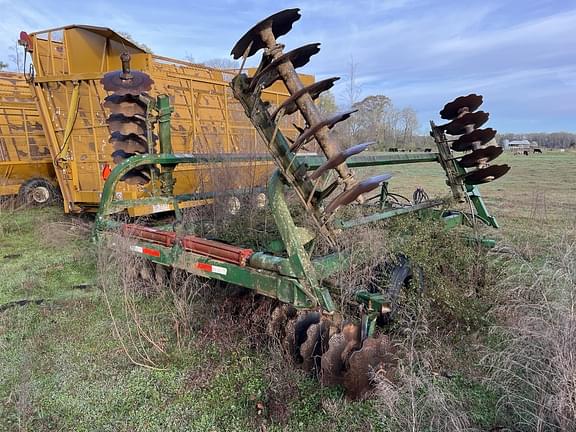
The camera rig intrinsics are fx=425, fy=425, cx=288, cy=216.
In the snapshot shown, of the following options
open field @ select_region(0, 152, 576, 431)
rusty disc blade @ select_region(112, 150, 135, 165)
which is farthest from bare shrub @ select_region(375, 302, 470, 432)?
rusty disc blade @ select_region(112, 150, 135, 165)

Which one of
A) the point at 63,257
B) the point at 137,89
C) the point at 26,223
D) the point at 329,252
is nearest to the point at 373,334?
the point at 329,252

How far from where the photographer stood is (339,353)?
8.46 feet

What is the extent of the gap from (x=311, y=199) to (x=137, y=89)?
2663 mm

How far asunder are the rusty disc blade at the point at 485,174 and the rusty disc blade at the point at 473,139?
288 mm

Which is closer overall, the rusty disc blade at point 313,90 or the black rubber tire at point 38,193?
the rusty disc blade at point 313,90

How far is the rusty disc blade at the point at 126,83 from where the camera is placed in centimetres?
441

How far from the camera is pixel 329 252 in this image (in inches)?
134

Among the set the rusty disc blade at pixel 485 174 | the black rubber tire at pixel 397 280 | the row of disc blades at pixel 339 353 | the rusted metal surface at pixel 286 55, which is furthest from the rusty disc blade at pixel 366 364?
the rusty disc blade at pixel 485 174

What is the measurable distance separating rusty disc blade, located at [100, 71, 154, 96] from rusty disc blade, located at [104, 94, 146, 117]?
6 cm

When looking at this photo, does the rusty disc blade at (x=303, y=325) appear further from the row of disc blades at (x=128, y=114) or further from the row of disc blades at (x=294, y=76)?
the row of disc blades at (x=128, y=114)

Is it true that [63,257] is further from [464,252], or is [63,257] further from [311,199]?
[464,252]

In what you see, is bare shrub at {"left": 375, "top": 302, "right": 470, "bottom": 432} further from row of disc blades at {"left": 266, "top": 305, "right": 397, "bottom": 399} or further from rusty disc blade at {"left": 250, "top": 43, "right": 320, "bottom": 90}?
rusty disc blade at {"left": 250, "top": 43, "right": 320, "bottom": 90}

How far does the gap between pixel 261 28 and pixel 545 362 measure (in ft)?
8.05

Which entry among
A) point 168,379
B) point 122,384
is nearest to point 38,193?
point 122,384
